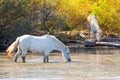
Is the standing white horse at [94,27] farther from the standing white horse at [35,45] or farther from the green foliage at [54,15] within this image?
the standing white horse at [35,45]

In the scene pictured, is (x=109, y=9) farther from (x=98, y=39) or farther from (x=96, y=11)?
(x=98, y=39)

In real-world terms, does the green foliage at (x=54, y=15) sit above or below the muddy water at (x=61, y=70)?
above

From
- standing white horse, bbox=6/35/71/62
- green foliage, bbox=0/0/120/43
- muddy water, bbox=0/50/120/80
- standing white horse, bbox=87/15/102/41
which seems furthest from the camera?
standing white horse, bbox=87/15/102/41

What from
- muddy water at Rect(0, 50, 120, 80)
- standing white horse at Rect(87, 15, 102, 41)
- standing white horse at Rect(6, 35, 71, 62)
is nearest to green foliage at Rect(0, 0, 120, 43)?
standing white horse at Rect(87, 15, 102, 41)

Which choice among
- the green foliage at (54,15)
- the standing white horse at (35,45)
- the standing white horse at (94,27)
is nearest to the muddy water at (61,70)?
the standing white horse at (35,45)

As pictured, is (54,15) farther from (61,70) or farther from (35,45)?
(61,70)

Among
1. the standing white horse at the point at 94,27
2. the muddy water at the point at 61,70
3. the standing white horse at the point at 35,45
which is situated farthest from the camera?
the standing white horse at the point at 94,27

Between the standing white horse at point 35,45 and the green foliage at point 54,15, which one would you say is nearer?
the standing white horse at point 35,45

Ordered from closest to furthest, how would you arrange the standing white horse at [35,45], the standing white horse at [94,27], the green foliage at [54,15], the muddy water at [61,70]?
1. the muddy water at [61,70]
2. the standing white horse at [35,45]
3. the green foliage at [54,15]
4. the standing white horse at [94,27]

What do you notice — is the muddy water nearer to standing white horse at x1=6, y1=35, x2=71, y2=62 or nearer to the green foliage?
standing white horse at x1=6, y1=35, x2=71, y2=62

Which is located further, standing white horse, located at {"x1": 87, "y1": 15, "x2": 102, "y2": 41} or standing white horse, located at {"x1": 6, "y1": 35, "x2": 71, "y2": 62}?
standing white horse, located at {"x1": 87, "y1": 15, "x2": 102, "y2": 41}

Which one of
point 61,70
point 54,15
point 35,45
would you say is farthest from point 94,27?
point 61,70

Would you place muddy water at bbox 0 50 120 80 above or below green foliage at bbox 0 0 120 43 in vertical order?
below

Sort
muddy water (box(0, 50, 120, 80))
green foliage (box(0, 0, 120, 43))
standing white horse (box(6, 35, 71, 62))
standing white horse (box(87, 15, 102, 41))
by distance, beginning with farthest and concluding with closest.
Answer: standing white horse (box(87, 15, 102, 41)) < green foliage (box(0, 0, 120, 43)) < standing white horse (box(6, 35, 71, 62)) < muddy water (box(0, 50, 120, 80))
